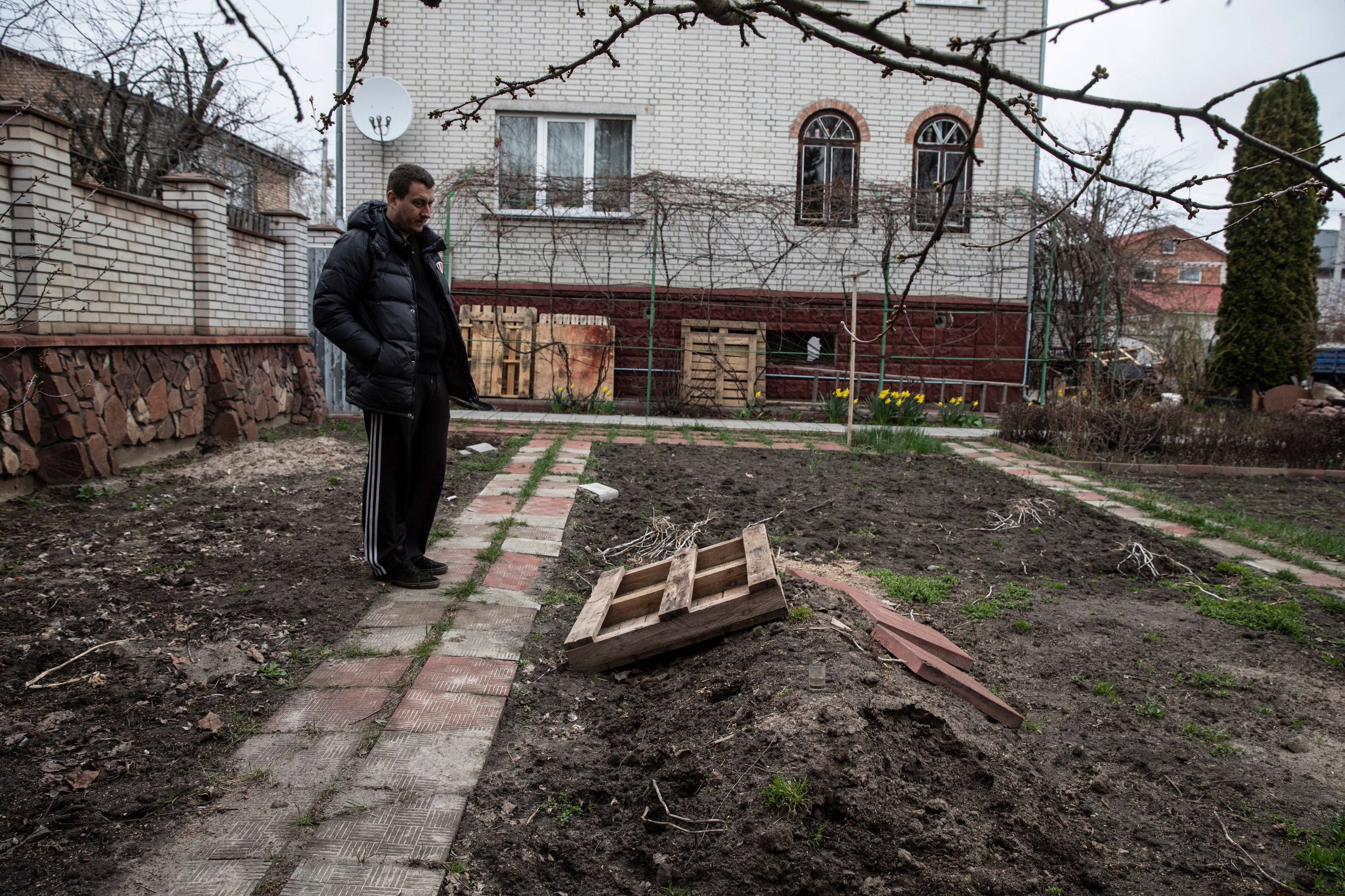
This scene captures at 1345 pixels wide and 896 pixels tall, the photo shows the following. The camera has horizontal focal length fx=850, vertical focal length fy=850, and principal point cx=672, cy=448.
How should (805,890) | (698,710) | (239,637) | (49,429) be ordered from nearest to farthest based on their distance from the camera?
(805,890), (698,710), (239,637), (49,429)

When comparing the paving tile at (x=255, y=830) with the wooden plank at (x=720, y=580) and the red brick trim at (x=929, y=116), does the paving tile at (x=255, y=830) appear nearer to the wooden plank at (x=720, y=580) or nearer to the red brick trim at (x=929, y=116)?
the wooden plank at (x=720, y=580)

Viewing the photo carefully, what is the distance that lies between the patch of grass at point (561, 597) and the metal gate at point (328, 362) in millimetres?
6529

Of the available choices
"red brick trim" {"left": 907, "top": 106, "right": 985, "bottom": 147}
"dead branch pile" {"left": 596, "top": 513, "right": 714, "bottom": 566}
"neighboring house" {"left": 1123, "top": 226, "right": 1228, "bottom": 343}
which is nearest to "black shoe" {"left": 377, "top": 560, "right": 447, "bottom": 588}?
"dead branch pile" {"left": 596, "top": 513, "right": 714, "bottom": 566}

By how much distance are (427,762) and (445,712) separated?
0.96 feet

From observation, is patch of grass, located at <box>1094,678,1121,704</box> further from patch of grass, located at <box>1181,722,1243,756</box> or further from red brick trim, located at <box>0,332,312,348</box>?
red brick trim, located at <box>0,332,312,348</box>

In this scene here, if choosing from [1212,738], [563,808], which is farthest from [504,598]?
[1212,738]

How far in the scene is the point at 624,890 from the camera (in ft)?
6.00

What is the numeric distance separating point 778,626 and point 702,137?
1129cm

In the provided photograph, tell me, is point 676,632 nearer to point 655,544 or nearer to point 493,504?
point 655,544

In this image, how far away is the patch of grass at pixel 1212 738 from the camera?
8.48 feet

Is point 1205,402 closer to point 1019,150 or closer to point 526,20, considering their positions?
point 1019,150

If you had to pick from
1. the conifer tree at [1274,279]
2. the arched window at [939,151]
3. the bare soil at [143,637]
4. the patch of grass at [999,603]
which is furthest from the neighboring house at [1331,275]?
the bare soil at [143,637]

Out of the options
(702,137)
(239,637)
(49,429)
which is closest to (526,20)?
(702,137)

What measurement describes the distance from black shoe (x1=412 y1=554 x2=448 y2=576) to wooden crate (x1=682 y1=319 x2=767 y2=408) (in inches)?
303
